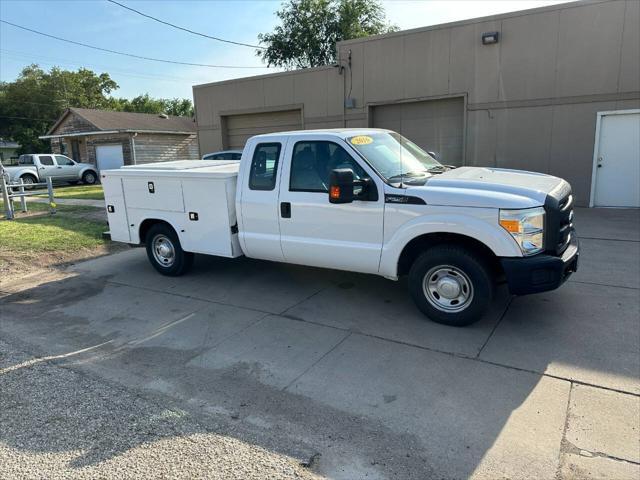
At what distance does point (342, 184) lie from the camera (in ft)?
15.0

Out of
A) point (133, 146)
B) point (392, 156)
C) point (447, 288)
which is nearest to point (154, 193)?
point (392, 156)

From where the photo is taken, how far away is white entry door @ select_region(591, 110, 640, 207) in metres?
11.2

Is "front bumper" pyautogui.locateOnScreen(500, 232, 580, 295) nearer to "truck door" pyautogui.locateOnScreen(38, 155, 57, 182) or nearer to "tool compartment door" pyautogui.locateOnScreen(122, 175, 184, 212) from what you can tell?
"tool compartment door" pyautogui.locateOnScreen(122, 175, 184, 212)

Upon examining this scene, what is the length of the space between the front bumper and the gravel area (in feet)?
8.45

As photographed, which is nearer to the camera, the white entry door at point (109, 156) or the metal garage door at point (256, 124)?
the metal garage door at point (256, 124)

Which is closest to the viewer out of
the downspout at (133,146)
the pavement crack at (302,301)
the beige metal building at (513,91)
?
the pavement crack at (302,301)

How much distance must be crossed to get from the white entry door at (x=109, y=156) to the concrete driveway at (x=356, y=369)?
2316cm

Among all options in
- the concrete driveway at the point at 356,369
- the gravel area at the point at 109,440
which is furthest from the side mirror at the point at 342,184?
the gravel area at the point at 109,440

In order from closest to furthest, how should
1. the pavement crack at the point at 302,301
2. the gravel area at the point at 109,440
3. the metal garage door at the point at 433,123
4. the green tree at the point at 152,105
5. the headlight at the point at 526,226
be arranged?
the gravel area at the point at 109,440 → the headlight at the point at 526,226 → the pavement crack at the point at 302,301 → the metal garage door at the point at 433,123 → the green tree at the point at 152,105

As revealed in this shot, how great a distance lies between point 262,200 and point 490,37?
957cm

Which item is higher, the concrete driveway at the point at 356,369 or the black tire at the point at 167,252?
the black tire at the point at 167,252

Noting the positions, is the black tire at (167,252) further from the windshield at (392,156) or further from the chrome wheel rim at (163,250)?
the windshield at (392,156)

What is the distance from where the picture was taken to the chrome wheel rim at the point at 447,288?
4609 millimetres

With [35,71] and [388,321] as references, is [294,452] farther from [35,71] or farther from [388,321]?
[35,71]
